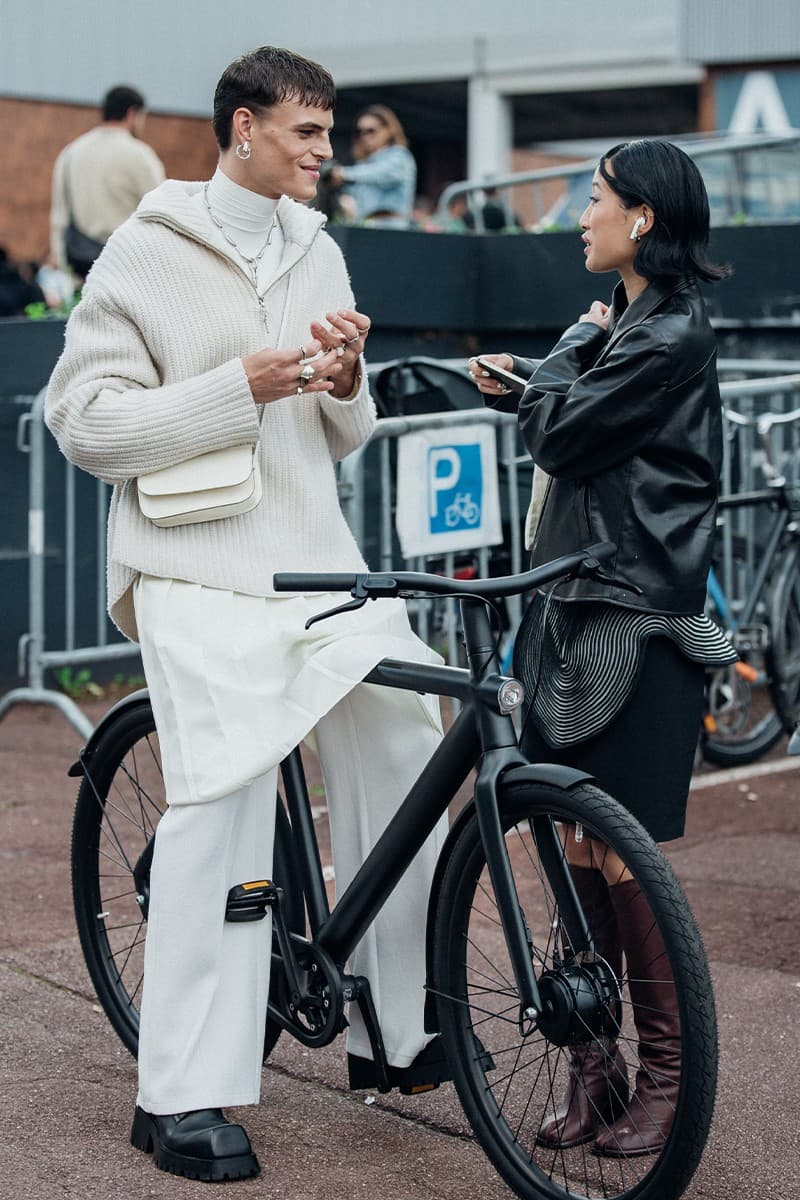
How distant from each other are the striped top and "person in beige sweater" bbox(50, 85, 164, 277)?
21.2 ft

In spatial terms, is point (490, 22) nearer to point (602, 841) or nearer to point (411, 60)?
point (411, 60)

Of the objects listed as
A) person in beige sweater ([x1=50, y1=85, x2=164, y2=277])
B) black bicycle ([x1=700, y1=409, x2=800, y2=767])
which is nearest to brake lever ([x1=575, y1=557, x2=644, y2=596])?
black bicycle ([x1=700, y1=409, x2=800, y2=767])

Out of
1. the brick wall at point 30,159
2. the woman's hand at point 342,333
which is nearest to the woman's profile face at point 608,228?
the woman's hand at point 342,333

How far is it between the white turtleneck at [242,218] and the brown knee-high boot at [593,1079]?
1361 mm

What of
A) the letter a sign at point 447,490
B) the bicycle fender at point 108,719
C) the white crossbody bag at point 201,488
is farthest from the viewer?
the letter a sign at point 447,490

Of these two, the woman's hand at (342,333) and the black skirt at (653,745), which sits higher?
the woman's hand at (342,333)

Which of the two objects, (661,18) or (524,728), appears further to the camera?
(661,18)

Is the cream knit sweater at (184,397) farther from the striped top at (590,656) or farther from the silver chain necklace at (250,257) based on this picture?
the striped top at (590,656)

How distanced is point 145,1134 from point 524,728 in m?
1.11

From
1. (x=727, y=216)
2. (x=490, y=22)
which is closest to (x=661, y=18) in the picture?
(x=490, y=22)

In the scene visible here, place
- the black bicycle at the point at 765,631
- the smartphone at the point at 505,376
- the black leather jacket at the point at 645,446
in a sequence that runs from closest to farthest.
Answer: the black leather jacket at the point at 645,446, the smartphone at the point at 505,376, the black bicycle at the point at 765,631

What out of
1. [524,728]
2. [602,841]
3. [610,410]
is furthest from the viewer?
[524,728]

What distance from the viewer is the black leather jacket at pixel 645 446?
3322 mm

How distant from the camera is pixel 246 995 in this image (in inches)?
136
